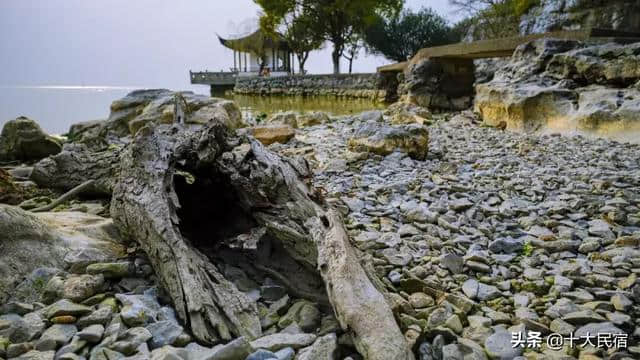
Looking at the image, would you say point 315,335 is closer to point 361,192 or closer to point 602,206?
point 361,192

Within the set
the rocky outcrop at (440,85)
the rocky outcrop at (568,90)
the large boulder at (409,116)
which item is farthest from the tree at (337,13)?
the rocky outcrop at (568,90)

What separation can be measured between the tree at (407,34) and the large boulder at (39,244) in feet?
87.5

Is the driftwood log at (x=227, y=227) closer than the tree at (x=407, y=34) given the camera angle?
Yes

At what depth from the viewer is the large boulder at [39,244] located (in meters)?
1.77

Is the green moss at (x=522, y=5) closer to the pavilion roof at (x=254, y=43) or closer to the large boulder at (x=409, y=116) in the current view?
the large boulder at (x=409, y=116)

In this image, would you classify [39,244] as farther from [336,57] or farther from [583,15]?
[336,57]

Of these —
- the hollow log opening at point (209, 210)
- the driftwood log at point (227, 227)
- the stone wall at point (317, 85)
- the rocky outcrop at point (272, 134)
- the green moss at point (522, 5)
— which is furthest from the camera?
the stone wall at point (317, 85)

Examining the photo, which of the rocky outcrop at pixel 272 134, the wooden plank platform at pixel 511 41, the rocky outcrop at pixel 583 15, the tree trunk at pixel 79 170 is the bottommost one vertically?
the tree trunk at pixel 79 170

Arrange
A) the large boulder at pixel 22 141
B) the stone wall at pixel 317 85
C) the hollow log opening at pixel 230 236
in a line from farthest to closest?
the stone wall at pixel 317 85
the large boulder at pixel 22 141
the hollow log opening at pixel 230 236

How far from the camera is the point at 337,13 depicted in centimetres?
2711

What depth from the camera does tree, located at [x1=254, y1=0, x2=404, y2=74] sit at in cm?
2592

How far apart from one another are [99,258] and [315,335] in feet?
4.06

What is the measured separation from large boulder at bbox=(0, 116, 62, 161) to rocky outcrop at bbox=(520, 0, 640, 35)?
12.6 meters

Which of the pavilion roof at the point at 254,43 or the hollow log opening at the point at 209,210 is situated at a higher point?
the pavilion roof at the point at 254,43
